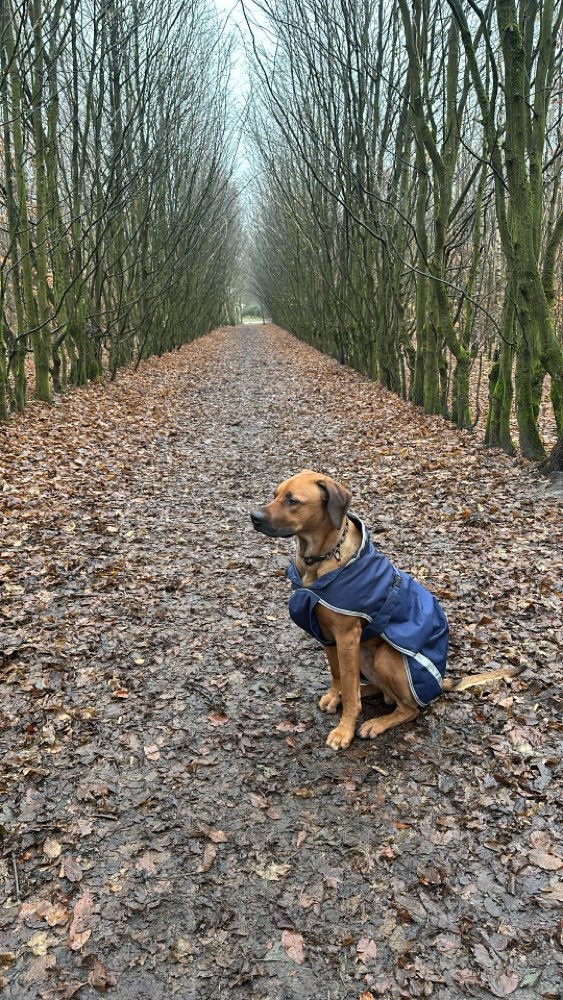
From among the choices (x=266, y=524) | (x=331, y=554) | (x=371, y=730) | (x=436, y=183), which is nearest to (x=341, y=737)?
(x=371, y=730)

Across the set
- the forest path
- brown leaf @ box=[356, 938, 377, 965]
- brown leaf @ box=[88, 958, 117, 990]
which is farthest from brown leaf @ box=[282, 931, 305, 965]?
brown leaf @ box=[88, 958, 117, 990]

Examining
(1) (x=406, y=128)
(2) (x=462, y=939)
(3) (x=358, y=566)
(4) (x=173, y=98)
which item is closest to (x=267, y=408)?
(1) (x=406, y=128)

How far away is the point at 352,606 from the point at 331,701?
96 cm

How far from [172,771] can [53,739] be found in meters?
0.81

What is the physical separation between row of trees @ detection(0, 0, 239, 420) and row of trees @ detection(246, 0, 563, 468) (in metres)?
3.15

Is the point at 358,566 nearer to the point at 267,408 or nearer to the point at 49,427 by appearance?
the point at 49,427

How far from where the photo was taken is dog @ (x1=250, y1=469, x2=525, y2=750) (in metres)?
3.55

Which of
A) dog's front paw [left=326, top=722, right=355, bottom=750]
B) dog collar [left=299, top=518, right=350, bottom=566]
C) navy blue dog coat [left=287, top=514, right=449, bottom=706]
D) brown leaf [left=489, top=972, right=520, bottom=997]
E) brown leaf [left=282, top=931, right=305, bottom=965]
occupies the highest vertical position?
dog collar [left=299, top=518, right=350, bottom=566]

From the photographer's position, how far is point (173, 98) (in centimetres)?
1770

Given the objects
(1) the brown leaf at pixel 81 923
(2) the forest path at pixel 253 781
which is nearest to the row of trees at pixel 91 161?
(2) the forest path at pixel 253 781

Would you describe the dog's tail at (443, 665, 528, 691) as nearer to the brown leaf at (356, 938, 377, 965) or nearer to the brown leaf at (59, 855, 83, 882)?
the brown leaf at (356, 938, 377, 965)

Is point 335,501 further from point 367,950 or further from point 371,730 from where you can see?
point 367,950

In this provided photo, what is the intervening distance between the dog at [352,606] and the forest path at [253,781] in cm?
27

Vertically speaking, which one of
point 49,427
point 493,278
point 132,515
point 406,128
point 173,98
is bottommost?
point 132,515
